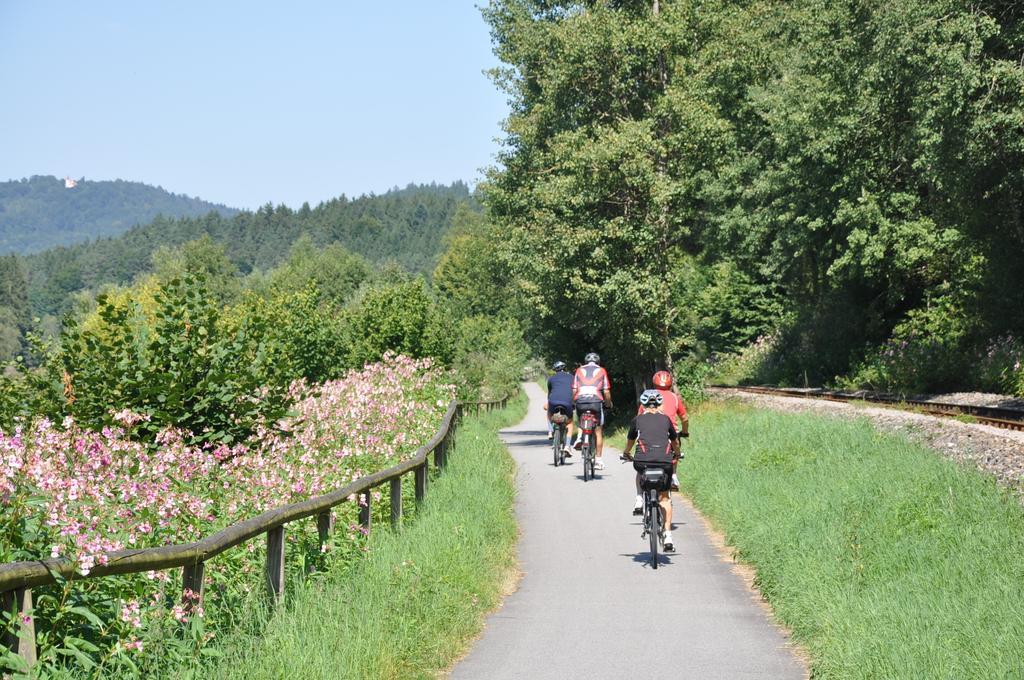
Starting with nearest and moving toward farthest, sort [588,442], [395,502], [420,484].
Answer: [395,502] → [420,484] → [588,442]

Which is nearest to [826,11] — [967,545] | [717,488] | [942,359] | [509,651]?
[942,359]

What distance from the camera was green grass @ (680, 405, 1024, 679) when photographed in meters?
7.16

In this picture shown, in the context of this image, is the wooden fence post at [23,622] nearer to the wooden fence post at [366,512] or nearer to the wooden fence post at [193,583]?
the wooden fence post at [193,583]

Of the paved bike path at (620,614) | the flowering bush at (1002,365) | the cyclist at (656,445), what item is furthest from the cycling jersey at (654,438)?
the flowering bush at (1002,365)

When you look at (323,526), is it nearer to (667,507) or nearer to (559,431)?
(667,507)

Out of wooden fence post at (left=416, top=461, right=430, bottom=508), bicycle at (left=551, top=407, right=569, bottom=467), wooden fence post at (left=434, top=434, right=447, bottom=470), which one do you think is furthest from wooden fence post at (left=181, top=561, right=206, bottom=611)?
bicycle at (left=551, top=407, right=569, bottom=467)

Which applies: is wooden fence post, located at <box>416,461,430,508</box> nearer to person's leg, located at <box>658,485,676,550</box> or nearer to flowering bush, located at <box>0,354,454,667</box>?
flowering bush, located at <box>0,354,454,667</box>

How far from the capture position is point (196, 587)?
6.25m

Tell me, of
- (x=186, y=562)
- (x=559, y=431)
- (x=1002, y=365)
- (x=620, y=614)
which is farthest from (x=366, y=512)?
(x=1002, y=365)

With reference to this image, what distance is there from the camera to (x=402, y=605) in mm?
8508

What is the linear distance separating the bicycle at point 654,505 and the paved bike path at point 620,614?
27cm

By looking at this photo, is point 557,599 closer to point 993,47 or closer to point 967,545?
point 967,545

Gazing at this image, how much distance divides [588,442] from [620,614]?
10.7 metres

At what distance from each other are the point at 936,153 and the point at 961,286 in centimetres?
1073
